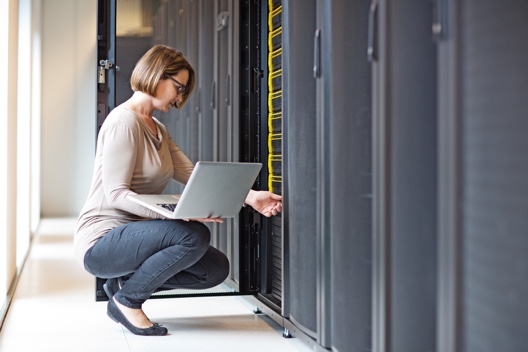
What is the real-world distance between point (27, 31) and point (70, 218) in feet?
14.7

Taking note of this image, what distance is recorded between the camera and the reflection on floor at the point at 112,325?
9.44 ft

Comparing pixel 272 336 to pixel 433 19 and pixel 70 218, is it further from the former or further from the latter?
pixel 70 218

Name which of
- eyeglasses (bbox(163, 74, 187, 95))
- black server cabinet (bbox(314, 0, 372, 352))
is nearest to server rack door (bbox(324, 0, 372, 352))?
black server cabinet (bbox(314, 0, 372, 352))

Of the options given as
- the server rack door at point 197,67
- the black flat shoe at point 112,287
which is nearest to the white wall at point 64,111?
the server rack door at point 197,67

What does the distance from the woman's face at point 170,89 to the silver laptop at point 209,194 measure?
1.57ft

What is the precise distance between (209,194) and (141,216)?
465 millimetres

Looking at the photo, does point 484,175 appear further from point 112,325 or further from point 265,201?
point 112,325

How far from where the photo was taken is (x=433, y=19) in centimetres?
170

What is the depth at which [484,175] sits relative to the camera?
1.48m

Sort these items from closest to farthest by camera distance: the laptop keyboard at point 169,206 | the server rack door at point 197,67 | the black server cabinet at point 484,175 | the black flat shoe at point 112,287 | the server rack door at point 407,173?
the black server cabinet at point 484,175
the server rack door at point 407,173
the laptop keyboard at point 169,206
the black flat shoe at point 112,287
the server rack door at point 197,67

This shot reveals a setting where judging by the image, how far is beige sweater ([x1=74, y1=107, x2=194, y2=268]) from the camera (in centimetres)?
289

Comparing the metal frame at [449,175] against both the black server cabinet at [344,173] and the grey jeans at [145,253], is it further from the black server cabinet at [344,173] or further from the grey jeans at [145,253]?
the grey jeans at [145,253]

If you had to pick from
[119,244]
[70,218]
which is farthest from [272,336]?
[70,218]

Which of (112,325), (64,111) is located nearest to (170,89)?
(112,325)
